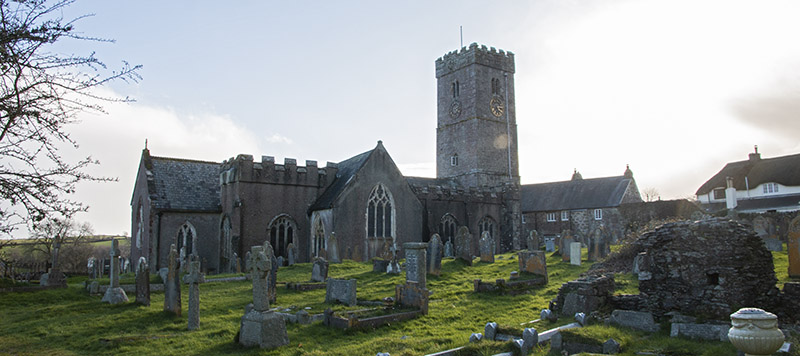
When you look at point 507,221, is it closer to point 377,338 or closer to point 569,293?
point 569,293

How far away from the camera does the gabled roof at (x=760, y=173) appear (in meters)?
44.0

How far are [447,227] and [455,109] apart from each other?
2062 centimetres

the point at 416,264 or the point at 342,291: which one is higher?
the point at 416,264

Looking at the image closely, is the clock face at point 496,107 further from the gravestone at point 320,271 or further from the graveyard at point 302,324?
the gravestone at point 320,271

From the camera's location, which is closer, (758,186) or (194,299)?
(194,299)

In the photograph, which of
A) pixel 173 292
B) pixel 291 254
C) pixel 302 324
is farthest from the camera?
pixel 291 254

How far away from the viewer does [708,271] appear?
10.2 meters

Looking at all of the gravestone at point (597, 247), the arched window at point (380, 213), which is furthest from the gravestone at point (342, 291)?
the arched window at point (380, 213)

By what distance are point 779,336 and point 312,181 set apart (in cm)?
2433

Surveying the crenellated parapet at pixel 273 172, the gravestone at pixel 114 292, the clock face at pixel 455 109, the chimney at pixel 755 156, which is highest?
the clock face at pixel 455 109

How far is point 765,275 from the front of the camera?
10125 mm

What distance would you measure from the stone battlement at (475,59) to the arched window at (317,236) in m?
27.5

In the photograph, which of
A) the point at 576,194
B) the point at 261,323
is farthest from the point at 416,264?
the point at 576,194

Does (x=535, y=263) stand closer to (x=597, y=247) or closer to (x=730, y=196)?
(x=597, y=247)
